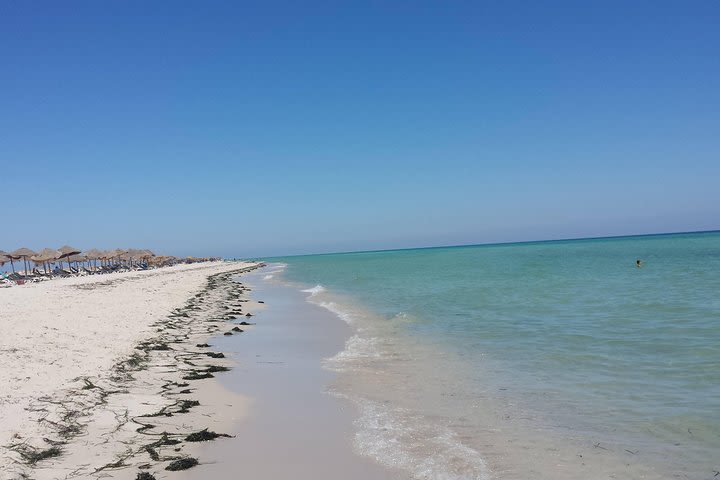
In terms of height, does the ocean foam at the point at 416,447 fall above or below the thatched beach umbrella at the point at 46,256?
below

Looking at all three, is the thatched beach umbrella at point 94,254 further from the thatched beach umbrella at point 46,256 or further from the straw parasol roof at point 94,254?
the thatched beach umbrella at point 46,256

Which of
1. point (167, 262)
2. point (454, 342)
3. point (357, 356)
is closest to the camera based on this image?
point (357, 356)

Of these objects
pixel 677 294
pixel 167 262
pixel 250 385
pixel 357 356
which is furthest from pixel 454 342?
pixel 167 262

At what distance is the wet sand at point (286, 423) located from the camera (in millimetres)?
5348

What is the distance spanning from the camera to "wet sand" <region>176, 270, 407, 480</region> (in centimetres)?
535

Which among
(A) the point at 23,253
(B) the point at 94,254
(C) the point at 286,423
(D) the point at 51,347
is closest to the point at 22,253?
(A) the point at 23,253

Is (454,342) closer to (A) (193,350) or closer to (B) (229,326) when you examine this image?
(A) (193,350)

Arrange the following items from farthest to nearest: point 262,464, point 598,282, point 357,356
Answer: point 598,282
point 357,356
point 262,464

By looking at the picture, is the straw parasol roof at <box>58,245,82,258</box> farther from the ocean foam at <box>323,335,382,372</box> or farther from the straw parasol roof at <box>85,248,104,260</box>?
the ocean foam at <box>323,335,382,372</box>

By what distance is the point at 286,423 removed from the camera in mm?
6969

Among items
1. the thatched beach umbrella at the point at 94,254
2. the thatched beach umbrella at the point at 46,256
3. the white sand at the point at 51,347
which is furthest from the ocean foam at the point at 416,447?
the thatched beach umbrella at the point at 94,254

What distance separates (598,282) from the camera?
2783cm

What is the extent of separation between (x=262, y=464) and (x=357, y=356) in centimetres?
624

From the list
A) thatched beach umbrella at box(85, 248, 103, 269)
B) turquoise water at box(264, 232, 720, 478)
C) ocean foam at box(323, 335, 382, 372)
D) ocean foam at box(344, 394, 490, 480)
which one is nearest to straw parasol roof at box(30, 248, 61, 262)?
thatched beach umbrella at box(85, 248, 103, 269)
